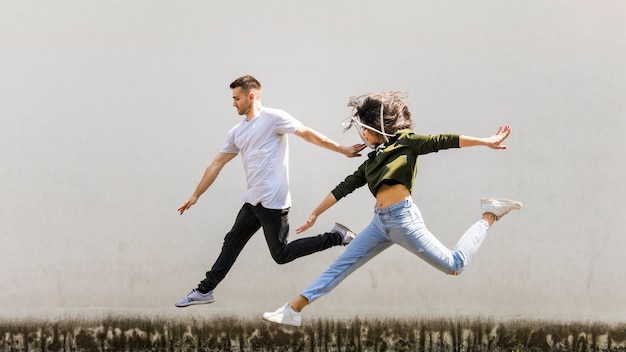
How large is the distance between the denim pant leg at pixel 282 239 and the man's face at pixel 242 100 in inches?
Answer: 28.3

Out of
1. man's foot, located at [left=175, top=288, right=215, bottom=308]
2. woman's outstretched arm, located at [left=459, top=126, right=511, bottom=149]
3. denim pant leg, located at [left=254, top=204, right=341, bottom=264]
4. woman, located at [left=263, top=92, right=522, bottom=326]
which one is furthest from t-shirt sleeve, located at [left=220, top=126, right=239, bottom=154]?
woman's outstretched arm, located at [left=459, top=126, right=511, bottom=149]

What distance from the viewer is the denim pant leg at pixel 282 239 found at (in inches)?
214

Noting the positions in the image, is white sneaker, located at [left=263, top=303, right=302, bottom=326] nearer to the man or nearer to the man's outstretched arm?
the man

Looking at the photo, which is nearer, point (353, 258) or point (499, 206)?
point (353, 258)

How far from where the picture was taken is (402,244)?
4902mm

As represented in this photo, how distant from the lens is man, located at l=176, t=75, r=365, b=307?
5434 millimetres

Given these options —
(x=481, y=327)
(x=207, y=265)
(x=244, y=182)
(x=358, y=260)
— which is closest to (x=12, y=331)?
(x=207, y=265)

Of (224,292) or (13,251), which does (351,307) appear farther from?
(13,251)

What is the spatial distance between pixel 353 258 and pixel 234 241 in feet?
3.44

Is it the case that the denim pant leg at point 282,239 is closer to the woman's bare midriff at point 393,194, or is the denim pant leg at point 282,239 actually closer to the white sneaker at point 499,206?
the woman's bare midriff at point 393,194

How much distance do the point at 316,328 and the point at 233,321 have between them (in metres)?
0.71

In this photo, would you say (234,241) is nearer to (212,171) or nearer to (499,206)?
(212,171)

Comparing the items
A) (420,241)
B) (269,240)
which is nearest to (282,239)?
(269,240)

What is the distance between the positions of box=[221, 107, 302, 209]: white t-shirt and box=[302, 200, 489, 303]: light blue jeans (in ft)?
2.41
